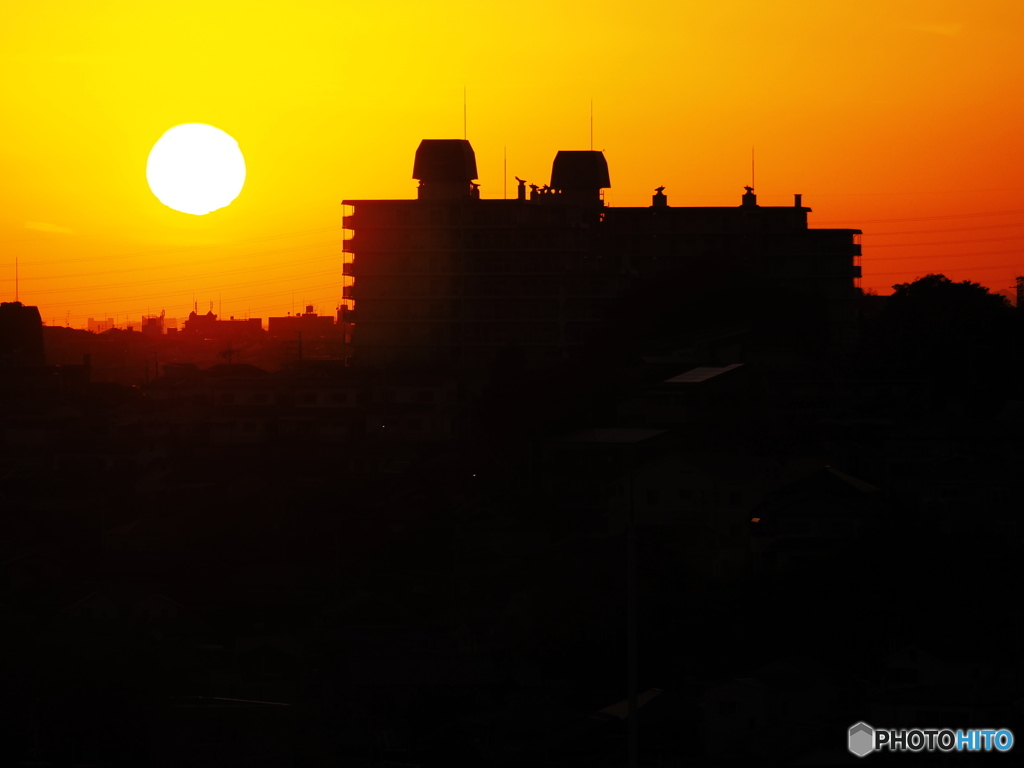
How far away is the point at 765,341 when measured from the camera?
3288 centimetres

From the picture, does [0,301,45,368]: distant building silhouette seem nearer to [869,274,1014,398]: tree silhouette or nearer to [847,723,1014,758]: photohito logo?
[869,274,1014,398]: tree silhouette

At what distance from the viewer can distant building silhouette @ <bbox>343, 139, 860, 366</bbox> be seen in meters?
44.8

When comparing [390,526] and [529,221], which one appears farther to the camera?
[529,221]

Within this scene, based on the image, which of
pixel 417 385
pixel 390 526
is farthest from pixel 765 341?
pixel 390 526

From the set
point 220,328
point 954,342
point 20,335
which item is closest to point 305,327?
point 220,328

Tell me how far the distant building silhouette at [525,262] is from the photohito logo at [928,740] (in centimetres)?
2800

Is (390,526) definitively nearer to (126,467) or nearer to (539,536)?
(539,536)

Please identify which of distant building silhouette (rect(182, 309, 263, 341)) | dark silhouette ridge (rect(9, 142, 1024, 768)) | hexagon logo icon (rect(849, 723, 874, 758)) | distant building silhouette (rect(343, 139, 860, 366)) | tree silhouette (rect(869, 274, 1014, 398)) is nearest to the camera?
hexagon logo icon (rect(849, 723, 874, 758))

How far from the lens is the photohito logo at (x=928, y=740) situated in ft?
53.9

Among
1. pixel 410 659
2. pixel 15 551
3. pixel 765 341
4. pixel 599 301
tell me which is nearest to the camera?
pixel 410 659

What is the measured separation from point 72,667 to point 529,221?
25.2m

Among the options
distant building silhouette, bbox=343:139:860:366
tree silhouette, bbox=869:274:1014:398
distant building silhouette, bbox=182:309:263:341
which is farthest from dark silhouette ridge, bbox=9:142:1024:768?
distant building silhouette, bbox=182:309:263:341

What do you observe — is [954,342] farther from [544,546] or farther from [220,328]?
[220,328]

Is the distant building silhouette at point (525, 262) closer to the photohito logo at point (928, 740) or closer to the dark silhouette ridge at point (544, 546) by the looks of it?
the dark silhouette ridge at point (544, 546)
